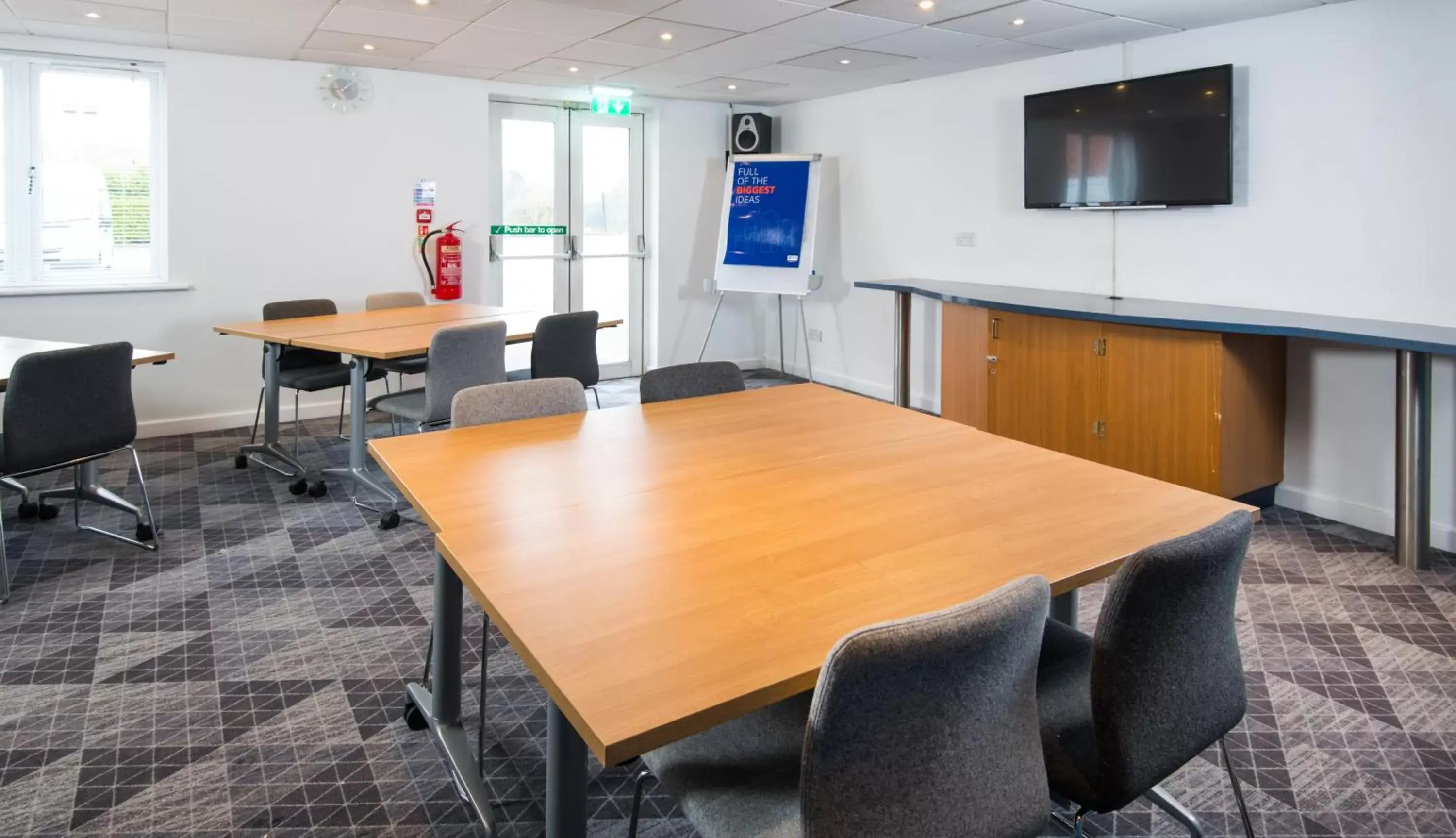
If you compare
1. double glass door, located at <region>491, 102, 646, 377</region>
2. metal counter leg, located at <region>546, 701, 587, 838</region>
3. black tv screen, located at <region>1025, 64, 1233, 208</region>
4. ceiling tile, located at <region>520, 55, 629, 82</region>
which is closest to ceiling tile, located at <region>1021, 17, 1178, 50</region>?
black tv screen, located at <region>1025, 64, 1233, 208</region>

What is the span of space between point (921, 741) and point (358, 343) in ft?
12.6

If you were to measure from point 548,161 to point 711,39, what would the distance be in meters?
2.62

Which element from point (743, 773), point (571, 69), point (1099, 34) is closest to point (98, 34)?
point (571, 69)

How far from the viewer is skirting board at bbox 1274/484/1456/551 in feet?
13.7

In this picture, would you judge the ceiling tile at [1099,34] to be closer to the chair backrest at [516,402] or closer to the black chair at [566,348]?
the black chair at [566,348]

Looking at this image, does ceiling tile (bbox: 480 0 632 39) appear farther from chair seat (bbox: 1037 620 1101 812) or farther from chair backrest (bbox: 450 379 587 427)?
chair seat (bbox: 1037 620 1101 812)

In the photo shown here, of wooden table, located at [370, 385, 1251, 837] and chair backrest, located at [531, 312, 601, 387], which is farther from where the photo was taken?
chair backrest, located at [531, 312, 601, 387]

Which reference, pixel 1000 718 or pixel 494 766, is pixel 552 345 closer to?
pixel 494 766

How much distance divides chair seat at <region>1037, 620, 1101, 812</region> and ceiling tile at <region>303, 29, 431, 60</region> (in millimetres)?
5128

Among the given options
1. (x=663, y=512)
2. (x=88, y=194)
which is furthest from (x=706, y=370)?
(x=88, y=194)

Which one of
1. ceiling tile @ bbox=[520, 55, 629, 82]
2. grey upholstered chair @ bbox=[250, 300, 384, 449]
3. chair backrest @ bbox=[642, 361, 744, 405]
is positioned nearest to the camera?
chair backrest @ bbox=[642, 361, 744, 405]

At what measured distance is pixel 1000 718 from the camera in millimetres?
1395

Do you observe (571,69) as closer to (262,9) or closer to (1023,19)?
(262,9)

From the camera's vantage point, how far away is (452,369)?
442cm
